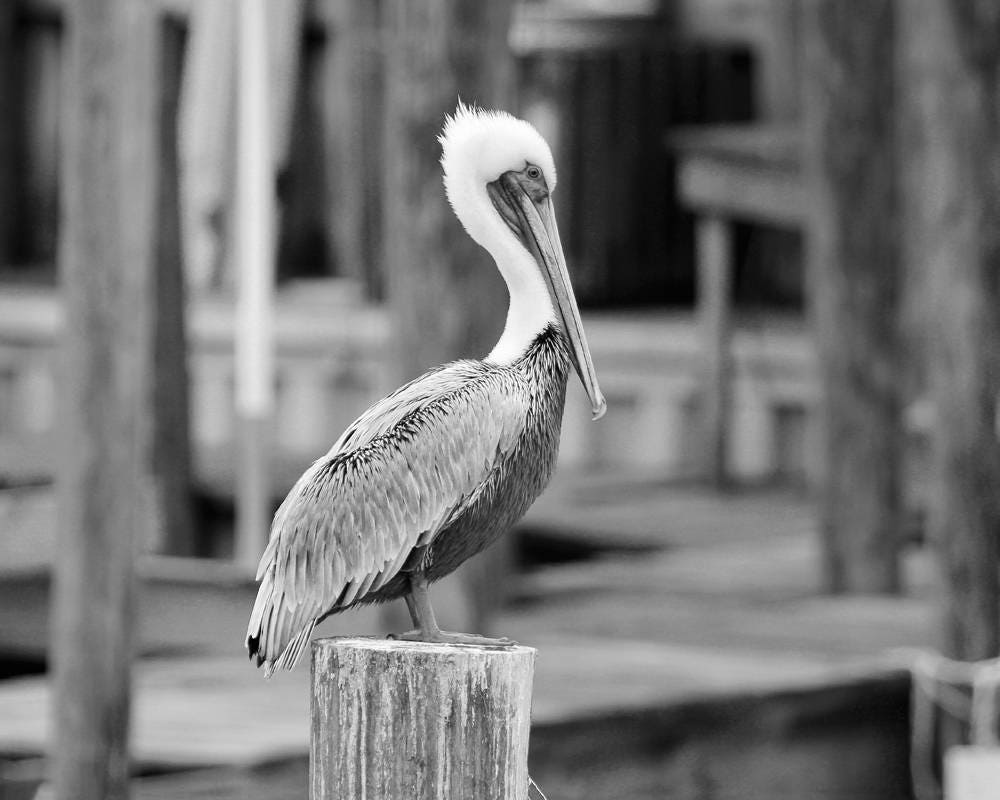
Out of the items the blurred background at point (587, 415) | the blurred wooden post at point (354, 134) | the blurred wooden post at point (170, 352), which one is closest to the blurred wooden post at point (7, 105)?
the blurred wooden post at point (354, 134)

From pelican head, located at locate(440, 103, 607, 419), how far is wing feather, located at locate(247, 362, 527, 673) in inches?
6.8

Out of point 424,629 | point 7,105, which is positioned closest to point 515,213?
point 424,629

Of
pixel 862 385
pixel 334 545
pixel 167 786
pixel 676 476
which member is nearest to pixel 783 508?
pixel 676 476

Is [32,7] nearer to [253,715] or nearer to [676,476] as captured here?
[676,476]

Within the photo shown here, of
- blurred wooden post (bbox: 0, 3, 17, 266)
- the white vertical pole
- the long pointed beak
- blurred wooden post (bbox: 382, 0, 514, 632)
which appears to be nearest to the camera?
the long pointed beak

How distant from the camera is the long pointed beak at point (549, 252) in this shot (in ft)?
11.8

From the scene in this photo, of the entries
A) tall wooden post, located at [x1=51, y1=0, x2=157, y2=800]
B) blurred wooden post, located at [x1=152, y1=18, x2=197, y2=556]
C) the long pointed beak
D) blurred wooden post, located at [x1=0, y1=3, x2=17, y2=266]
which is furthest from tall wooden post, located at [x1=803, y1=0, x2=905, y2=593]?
blurred wooden post, located at [x1=0, y1=3, x2=17, y2=266]

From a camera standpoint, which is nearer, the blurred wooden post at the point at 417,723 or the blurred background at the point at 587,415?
the blurred wooden post at the point at 417,723

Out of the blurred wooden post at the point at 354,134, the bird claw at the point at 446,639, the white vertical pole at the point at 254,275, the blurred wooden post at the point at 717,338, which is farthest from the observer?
the blurred wooden post at the point at 354,134

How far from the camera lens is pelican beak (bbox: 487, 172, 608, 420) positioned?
3.62 m

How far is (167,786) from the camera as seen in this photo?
600cm

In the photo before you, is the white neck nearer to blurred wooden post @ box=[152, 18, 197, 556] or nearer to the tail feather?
the tail feather

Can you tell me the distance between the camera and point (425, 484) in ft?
11.4

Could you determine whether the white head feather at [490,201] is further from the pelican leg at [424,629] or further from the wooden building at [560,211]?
the wooden building at [560,211]
